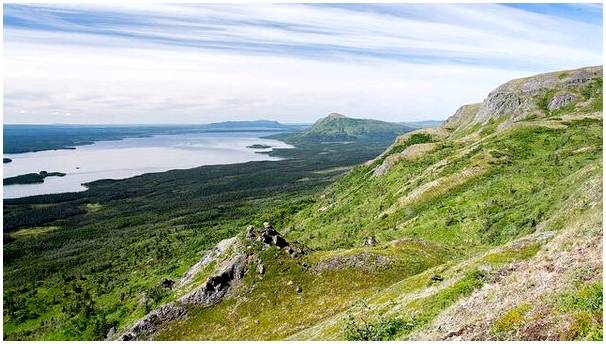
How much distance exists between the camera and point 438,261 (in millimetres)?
60031

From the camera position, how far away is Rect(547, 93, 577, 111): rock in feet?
545

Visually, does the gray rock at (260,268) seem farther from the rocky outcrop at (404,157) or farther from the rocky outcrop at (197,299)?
the rocky outcrop at (404,157)

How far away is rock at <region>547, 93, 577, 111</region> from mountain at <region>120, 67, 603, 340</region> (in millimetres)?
25526

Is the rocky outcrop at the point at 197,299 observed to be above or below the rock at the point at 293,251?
below

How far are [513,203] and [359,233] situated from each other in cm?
3066

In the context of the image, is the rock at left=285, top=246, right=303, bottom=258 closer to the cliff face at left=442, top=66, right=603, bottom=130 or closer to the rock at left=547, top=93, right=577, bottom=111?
the cliff face at left=442, top=66, right=603, bottom=130

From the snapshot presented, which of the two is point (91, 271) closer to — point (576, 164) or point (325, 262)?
point (325, 262)

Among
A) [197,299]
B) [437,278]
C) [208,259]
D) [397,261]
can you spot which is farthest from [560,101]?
[197,299]

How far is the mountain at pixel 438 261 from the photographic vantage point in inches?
1087

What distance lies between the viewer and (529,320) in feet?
79.5

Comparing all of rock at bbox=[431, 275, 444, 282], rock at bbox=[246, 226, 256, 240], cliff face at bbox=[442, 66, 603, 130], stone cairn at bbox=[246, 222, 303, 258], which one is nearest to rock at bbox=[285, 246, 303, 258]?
stone cairn at bbox=[246, 222, 303, 258]

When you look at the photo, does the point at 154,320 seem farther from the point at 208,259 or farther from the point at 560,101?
the point at 560,101

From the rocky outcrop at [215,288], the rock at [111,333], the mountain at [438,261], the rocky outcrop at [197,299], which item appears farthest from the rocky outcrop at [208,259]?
the rocky outcrop at [197,299]

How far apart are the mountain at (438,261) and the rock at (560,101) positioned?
83.7ft
